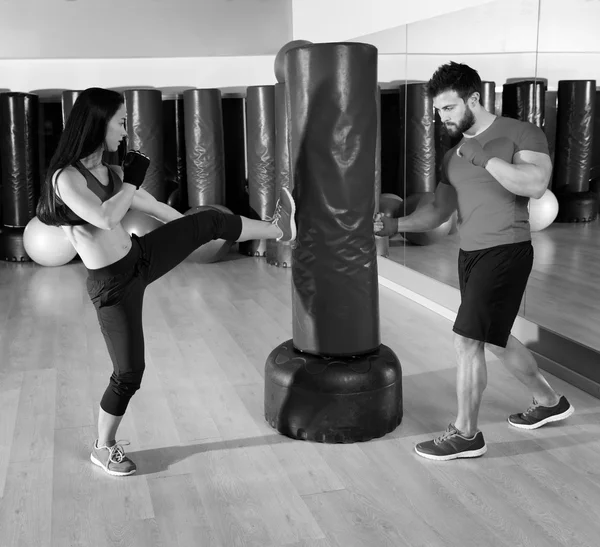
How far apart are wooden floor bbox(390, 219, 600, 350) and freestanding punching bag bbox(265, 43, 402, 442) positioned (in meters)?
1.21

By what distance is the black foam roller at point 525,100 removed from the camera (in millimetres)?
4219

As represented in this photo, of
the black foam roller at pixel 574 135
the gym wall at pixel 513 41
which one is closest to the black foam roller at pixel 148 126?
the gym wall at pixel 513 41

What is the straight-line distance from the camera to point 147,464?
129 inches

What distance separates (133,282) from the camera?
9.75ft

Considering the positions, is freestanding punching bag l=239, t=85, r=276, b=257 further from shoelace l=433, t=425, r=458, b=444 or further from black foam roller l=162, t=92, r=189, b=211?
shoelace l=433, t=425, r=458, b=444

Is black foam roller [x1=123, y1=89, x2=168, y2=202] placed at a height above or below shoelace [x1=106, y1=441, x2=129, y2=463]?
above

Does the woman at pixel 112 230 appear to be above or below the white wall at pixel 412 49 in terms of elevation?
below

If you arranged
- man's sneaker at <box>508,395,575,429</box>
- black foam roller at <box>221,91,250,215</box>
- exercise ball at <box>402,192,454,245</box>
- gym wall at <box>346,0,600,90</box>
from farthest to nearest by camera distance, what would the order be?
black foam roller at <box>221,91,250,215</box> → exercise ball at <box>402,192,454,245</box> → gym wall at <box>346,0,600,90</box> → man's sneaker at <box>508,395,575,429</box>

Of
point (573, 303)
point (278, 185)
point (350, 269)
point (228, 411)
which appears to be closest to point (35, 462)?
point (228, 411)

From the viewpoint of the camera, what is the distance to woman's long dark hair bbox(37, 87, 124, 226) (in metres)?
2.77

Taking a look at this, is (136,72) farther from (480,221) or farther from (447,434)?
(447,434)

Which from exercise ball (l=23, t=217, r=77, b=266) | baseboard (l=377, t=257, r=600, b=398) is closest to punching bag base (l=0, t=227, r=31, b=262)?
exercise ball (l=23, t=217, r=77, b=266)

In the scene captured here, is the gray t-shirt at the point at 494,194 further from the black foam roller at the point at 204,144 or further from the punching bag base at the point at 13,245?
the punching bag base at the point at 13,245

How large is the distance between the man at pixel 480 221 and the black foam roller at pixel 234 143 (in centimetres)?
524
